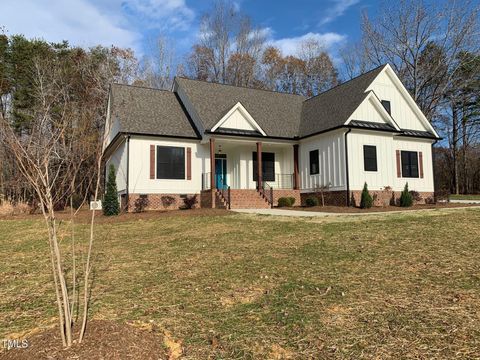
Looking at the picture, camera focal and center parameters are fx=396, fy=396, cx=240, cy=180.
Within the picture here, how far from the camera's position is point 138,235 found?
10742 mm

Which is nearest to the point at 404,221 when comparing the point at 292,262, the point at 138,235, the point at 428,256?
the point at 428,256

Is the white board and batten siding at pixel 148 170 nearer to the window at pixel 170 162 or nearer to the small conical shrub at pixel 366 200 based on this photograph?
the window at pixel 170 162

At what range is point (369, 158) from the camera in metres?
19.4

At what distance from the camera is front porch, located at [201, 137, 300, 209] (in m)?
19.8

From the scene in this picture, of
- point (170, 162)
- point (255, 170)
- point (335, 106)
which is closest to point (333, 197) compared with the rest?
point (255, 170)

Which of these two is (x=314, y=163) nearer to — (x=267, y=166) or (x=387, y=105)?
(x=267, y=166)

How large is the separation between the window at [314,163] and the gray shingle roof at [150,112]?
6.24 metres

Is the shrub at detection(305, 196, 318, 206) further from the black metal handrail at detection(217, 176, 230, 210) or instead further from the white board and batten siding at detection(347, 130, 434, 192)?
the black metal handrail at detection(217, 176, 230, 210)

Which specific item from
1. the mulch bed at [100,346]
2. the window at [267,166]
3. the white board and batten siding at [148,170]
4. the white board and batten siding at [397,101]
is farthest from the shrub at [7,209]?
the white board and batten siding at [397,101]

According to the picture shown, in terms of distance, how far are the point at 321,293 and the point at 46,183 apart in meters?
3.67

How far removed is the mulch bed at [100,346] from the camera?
11.2ft

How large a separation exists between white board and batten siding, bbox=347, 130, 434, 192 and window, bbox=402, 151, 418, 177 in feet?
0.78

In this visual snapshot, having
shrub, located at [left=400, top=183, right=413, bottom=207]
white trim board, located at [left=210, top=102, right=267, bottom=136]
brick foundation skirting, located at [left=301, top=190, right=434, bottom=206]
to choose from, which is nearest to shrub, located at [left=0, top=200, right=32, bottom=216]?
white trim board, located at [left=210, top=102, right=267, bottom=136]

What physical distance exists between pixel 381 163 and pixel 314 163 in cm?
333
